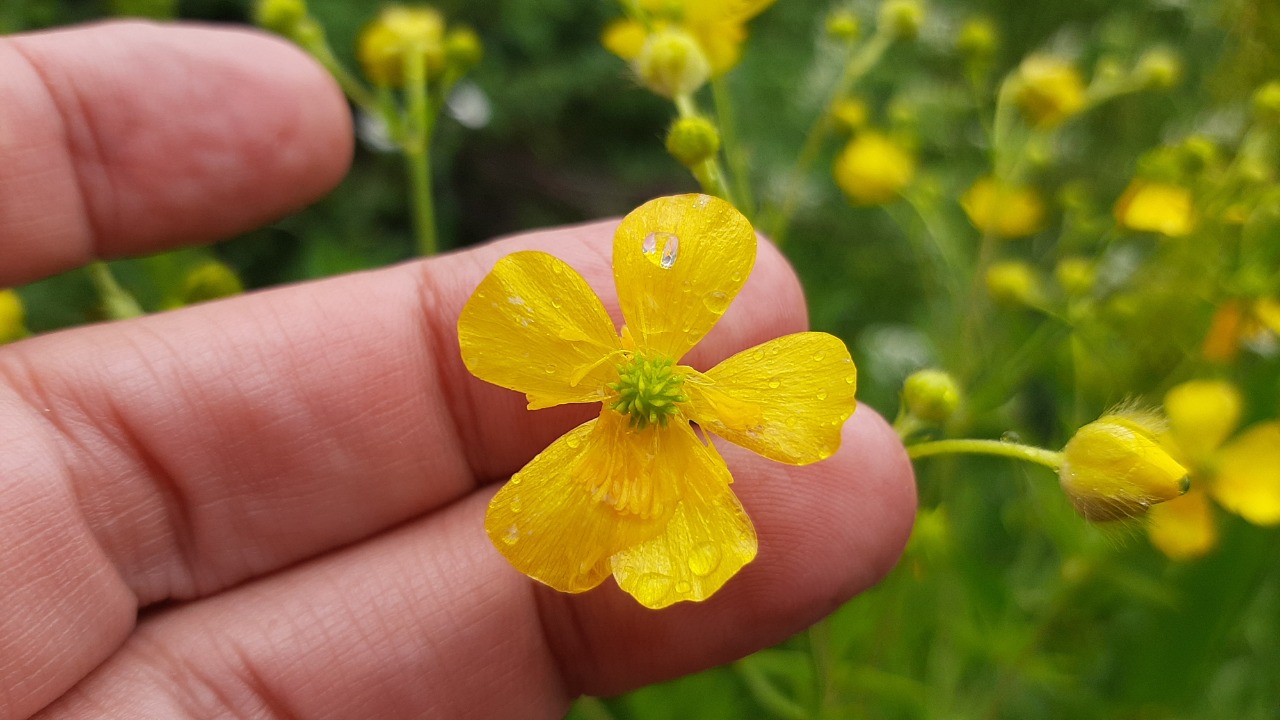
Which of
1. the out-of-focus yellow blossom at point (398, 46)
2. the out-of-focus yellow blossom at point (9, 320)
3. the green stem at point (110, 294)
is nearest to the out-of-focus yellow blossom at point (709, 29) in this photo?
the out-of-focus yellow blossom at point (398, 46)

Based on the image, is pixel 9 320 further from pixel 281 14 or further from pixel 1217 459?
pixel 1217 459

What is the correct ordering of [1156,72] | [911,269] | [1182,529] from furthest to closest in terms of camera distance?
[911,269]
[1156,72]
[1182,529]

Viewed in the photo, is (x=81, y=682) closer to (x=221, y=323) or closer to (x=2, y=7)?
(x=221, y=323)

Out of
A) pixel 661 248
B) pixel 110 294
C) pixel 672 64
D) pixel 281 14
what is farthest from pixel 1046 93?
pixel 110 294

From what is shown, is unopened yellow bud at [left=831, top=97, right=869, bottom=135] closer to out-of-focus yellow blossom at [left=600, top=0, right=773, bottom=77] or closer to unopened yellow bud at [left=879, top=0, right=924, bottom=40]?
unopened yellow bud at [left=879, top=0, right=924, bottom=40]

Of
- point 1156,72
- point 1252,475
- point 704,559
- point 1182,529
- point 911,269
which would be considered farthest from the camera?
point 911,269

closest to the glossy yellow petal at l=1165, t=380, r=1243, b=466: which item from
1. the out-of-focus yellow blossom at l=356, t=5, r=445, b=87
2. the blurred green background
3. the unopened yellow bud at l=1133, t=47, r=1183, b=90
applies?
the blurred green background
